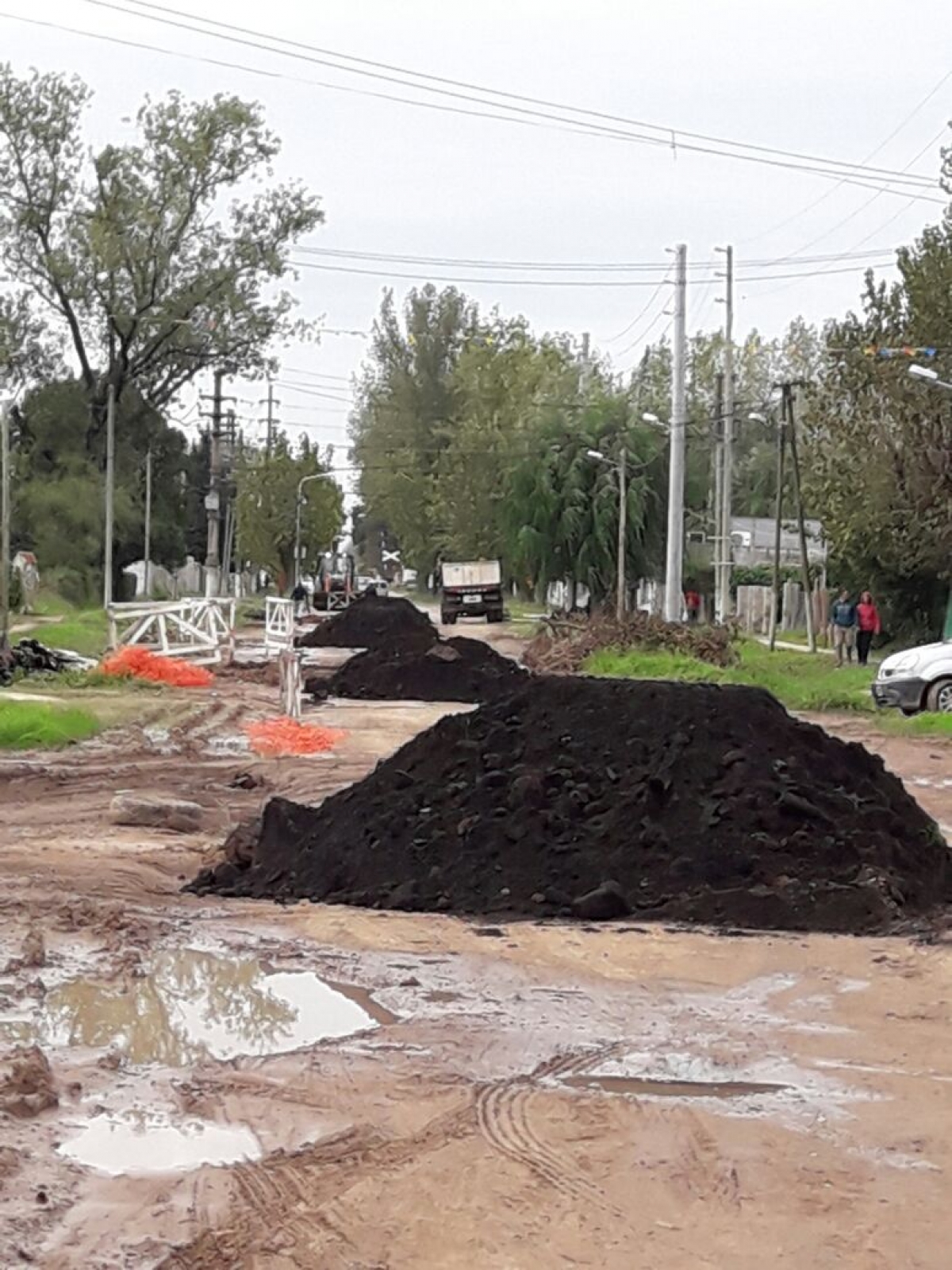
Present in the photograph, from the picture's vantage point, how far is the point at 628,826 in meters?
12.6

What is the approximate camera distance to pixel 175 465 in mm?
74875

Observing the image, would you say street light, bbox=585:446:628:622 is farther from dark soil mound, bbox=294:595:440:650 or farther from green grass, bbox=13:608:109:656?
green grass, bbox=13:608:109:656

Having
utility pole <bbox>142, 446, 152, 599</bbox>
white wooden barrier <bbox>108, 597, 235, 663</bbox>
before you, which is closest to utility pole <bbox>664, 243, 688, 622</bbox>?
white wooden barrier <bbox>108, 597, 235, 663</bbox>

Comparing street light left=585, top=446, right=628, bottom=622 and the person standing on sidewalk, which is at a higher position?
street light left=585, top=446, right=628, bottom=622

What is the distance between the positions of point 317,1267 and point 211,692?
84.9 ft

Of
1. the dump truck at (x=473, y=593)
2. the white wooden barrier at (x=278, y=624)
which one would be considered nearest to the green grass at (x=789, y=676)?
the white wooden barrier at (x=278, y=624)

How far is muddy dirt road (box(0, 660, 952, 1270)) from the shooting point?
610cm

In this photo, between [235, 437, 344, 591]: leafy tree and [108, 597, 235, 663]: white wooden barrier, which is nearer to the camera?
[108, 597, 235, 663]: white wooden barrier

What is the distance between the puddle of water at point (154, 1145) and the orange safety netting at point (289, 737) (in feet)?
48.4

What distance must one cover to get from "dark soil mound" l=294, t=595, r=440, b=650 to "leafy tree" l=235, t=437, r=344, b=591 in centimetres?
4159

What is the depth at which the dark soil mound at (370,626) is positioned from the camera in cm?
4372

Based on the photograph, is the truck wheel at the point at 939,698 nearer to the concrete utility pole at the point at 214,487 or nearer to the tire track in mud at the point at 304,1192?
the tire track in mud at the point at 304,1192

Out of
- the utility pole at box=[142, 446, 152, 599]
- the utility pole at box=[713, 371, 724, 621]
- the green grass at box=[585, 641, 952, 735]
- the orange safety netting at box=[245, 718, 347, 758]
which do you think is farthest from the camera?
the utility pole at box=[142, 446, 152, 599]

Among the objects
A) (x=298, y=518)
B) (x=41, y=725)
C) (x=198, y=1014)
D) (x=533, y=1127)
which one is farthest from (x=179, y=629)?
(x=298, y=518)
